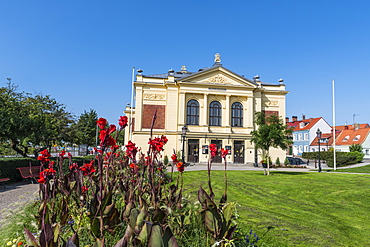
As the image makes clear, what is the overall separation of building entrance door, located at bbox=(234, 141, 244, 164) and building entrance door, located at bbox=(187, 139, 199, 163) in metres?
5.13

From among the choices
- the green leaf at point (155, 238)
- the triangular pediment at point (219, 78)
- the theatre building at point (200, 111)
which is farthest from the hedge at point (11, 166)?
the triangular pediment at point (219, 78)

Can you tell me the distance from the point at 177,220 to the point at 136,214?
0.79 m

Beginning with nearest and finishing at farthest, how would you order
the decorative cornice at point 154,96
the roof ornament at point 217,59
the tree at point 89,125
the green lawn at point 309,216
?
the green lawn at point 309,216 → the decorative cornice at point 154,96 → the roof ornament at point 217,59 → the tree at point 89,125

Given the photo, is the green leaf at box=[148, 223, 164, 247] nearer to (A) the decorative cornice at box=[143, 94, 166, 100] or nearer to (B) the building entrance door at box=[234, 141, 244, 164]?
(A) the decorative cornice at box=[143, 94, 166, 100]

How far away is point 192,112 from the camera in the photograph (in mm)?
32000

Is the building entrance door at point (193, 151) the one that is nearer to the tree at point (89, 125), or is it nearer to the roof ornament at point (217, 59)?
the roof ornament at point (217, 59)

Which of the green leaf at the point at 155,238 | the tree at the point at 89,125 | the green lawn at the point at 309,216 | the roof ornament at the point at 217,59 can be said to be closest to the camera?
the green leaf at the point at 155,238

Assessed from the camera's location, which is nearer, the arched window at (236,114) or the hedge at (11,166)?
the hedge at (11,166)

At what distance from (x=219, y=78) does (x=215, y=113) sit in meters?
4.61

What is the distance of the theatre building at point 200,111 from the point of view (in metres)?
31.0

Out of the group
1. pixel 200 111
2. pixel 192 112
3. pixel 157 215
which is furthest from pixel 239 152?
pixel 157 215

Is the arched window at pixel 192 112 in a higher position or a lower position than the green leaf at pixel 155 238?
higher

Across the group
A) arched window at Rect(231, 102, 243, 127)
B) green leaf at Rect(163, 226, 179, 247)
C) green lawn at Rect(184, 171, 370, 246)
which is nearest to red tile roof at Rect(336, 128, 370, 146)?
arched window at Rect(231, 102, 243, 127)

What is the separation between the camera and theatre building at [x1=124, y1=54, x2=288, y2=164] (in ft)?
102
